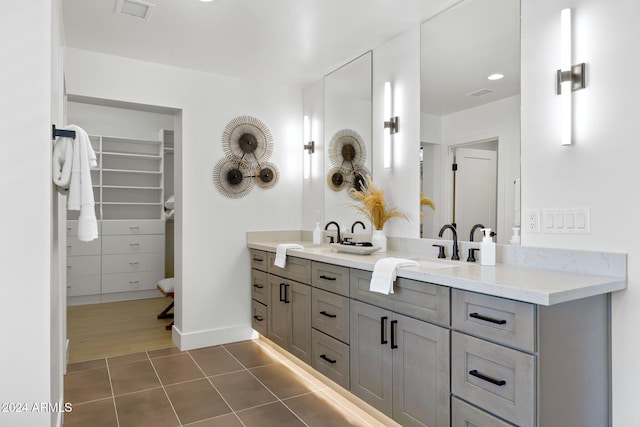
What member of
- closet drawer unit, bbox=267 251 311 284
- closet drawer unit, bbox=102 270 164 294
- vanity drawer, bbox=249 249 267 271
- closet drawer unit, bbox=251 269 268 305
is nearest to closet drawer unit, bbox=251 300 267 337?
closet drawer unit, bbox=251 269 268 305

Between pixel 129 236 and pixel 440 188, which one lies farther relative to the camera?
pixel 129 236

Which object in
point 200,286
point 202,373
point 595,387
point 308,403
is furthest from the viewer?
point 200,286

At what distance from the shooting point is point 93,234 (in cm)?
190

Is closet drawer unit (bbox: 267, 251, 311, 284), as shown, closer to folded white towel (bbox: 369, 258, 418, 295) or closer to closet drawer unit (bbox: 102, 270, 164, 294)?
folded white towel (bbox: 369, 258, 418, 295)

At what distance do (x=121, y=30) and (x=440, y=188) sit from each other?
8.17 feet

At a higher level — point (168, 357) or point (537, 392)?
point (537, 392)

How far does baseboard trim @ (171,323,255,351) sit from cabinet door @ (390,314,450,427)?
216 centimetres

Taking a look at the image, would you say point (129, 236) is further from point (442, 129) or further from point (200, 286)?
point (442, 129)

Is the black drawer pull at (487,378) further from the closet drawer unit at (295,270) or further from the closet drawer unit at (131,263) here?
the closet drawer unit at (131,263)

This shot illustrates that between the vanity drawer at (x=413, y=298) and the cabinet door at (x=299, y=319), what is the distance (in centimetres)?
67

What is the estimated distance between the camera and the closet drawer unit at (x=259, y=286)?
3.65 metres

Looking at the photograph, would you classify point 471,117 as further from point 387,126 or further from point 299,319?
point 299,319

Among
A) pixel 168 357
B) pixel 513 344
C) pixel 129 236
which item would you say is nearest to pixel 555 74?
pixel 513 344

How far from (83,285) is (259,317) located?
9.86 feet
